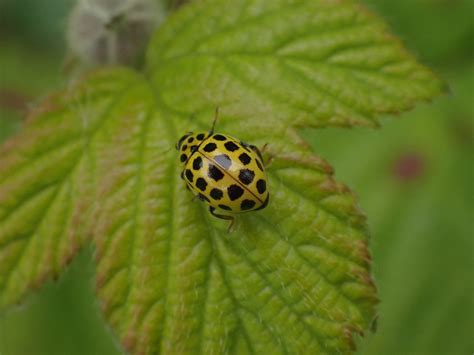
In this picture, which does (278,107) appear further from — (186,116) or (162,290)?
(162,290)

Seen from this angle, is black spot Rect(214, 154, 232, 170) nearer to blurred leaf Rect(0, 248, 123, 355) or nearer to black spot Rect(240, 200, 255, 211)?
black spot Rect(240, 200, 255, 211)

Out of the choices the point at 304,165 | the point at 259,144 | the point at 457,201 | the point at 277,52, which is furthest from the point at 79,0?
the point at 457,201

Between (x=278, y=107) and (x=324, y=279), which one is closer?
(x=324, y=279)

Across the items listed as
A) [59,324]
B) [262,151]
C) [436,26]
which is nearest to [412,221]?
[436,26]

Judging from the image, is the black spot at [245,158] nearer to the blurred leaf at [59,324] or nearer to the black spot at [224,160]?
the black spot at [224,160]

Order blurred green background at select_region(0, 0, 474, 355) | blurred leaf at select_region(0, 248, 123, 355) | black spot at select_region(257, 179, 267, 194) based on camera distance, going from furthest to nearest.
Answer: blurred leaf at select_region(0, 248, 123, 355) → blurred green background at select_region(0, 0, 474, 355) → black spot at select_region(257, 179, 267, 194)

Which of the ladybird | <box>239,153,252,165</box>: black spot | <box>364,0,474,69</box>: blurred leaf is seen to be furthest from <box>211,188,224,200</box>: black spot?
<box>364,0,474,69</box>: blurred leaf

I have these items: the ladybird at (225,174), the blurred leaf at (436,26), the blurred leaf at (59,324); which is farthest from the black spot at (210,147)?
the blurred leaf at (436,26)
